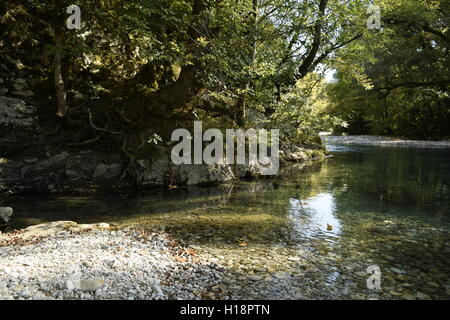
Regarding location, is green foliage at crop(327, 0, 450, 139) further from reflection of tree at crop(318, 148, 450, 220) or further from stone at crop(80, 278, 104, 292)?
stone at crop(80, 278, 104, 292)

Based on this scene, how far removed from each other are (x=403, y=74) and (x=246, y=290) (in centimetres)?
3432

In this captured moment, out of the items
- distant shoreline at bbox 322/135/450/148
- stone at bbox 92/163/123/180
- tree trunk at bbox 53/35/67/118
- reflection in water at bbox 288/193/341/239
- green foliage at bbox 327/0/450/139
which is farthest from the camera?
distant shoreline at bbox 322/135/450/148

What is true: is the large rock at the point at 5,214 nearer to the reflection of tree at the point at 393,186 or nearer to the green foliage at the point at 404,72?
the reflection of tree at the point at 393,186

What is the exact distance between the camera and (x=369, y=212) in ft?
31.0

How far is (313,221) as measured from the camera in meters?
8.52

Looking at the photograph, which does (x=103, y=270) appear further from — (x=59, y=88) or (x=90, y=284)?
(x=59, y=88)

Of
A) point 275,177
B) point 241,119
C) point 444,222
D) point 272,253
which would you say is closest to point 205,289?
point 272,253

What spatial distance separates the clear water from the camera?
5465mm

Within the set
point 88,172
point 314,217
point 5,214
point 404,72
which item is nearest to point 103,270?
point 5,214

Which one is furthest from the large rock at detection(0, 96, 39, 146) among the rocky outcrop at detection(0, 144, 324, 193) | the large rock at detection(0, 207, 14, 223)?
the large rock at detection(0, 207, 14, 223)

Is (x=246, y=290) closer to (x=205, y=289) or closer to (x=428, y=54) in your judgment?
(x=205, y=289)

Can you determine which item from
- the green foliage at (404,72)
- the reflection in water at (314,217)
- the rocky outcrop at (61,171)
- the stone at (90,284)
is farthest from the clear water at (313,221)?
the green foliage at (404,72)
